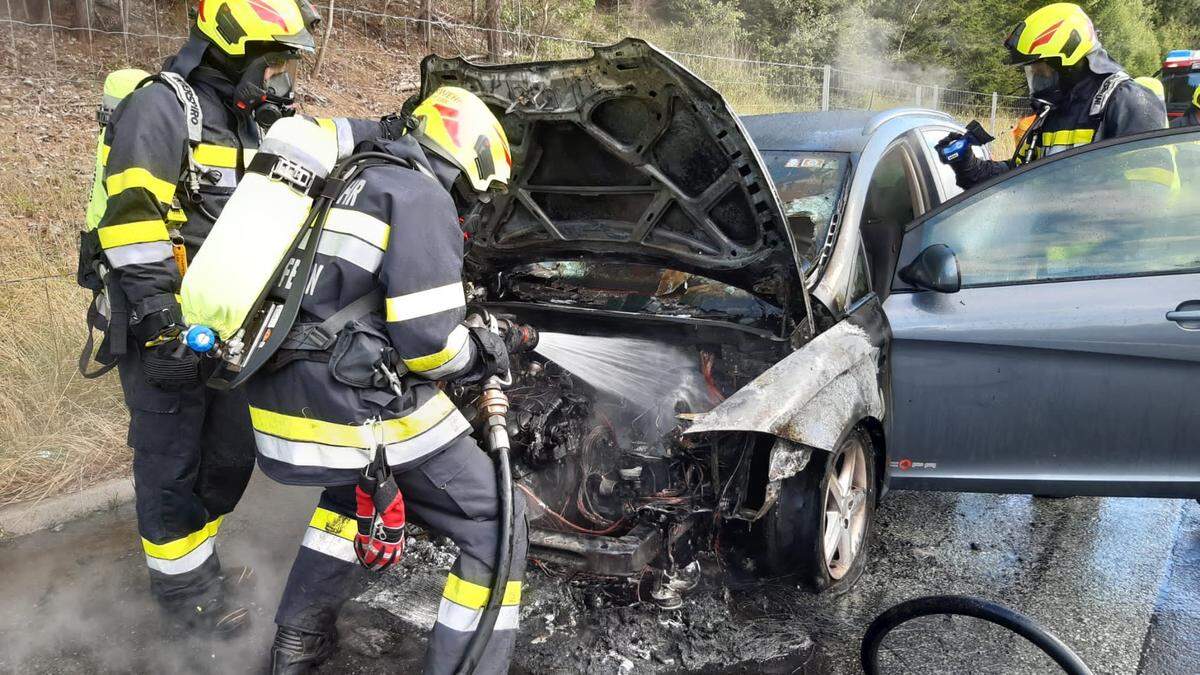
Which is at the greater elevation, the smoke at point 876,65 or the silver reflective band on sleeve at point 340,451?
the smoke at point 876,65

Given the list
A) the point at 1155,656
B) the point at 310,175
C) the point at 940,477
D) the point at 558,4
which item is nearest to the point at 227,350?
the point at 310,175

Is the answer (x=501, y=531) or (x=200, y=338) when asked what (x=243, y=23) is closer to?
(x=200, y=338)

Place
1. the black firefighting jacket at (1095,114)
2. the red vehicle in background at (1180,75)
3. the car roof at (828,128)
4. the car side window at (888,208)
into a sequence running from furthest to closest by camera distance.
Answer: the red vehicle in background at (1180,75) → the black firefighting jacket at (1095,114) → the car roof at (828,128) → the car side window at (888,208)

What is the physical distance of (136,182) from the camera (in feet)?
8.38

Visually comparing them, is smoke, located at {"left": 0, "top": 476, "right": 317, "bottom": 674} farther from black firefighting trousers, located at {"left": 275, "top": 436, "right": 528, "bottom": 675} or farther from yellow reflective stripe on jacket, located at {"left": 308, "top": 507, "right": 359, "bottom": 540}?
yellow reflective stripe on jacket, located at {"left": 308, "top": 507, "right": 359, "bottom": 540}

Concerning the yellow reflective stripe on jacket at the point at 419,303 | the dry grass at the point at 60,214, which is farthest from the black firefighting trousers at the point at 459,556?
the dry grass at the point at 60,214

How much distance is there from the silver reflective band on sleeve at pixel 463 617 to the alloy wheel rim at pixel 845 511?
3.88ft

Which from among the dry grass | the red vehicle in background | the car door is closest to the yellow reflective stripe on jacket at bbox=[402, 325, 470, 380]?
the car door

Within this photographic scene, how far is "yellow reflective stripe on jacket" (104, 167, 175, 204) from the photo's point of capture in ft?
8.39

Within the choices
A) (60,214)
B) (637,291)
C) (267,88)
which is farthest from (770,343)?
(60,214)

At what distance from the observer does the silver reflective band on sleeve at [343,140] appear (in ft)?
7.82

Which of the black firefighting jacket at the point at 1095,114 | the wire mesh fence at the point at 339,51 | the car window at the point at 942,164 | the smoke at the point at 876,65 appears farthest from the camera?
the smoke at the point at 876,65

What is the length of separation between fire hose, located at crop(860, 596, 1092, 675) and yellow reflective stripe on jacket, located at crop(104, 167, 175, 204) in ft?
8.56

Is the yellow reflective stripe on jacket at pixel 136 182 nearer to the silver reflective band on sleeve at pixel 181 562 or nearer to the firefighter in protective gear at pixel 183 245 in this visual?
the firefighter in protective gear at pixel 183 245
